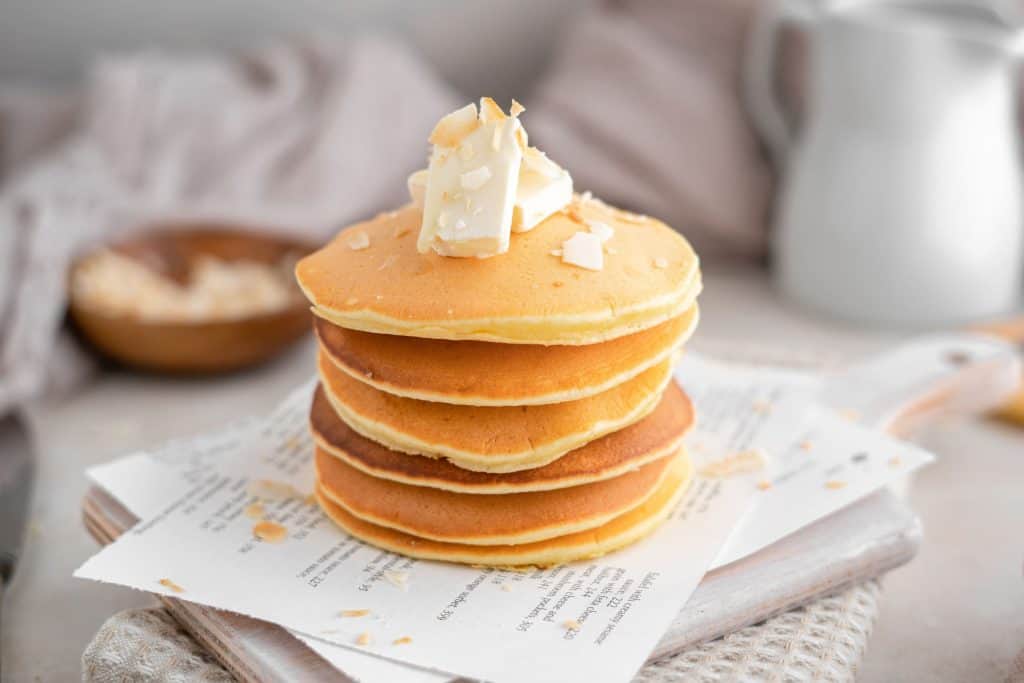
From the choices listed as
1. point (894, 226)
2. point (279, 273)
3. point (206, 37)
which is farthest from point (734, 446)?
point (206, 37)

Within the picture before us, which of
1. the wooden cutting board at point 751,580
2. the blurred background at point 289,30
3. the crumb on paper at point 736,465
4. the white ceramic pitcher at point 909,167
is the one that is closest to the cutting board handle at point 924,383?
the wooden cutting board at point 751,580

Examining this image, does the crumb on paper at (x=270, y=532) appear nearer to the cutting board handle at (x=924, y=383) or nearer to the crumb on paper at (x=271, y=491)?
the crumb on paper at (x=271, y=491)

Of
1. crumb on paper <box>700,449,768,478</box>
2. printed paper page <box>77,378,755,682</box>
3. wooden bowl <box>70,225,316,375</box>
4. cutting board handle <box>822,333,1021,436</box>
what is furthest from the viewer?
wooden bowl <box>70,225,316,375</box>

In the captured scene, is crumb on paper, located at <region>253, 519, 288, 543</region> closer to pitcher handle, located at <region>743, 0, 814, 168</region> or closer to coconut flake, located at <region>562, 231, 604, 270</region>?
coconut flake, located at <region>562, 231, 604, 270</region>

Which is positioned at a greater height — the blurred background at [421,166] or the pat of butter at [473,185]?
the pat of butter at [473,185]

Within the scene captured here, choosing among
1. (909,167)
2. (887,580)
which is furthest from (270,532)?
(909,167)

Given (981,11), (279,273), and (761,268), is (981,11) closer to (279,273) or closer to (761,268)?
(761,268)

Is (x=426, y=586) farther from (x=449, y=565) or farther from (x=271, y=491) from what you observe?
(x=271, y=491)

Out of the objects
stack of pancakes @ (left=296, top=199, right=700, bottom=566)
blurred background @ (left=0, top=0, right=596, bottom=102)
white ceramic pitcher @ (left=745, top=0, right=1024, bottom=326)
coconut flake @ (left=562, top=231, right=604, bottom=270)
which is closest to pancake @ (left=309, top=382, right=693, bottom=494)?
stack of pancakes @ (left=296, top=199, right=700, bottom=566)
